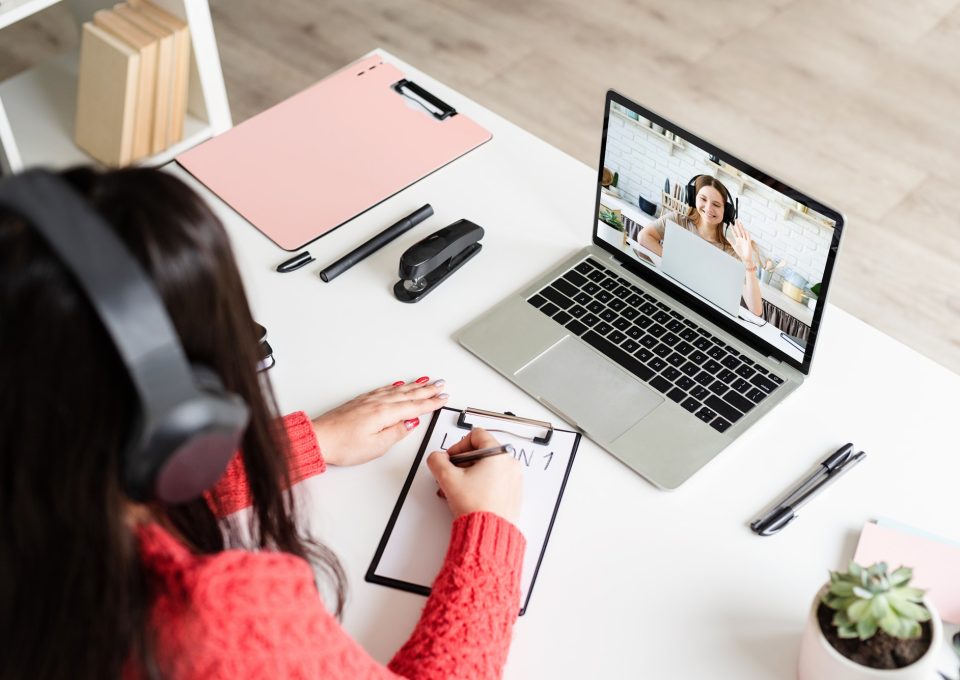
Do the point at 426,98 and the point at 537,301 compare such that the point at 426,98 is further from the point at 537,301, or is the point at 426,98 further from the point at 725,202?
the point at 725,202

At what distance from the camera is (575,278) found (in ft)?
4.53

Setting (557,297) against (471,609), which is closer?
(471,609)

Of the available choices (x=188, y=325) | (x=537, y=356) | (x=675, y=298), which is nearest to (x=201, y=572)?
(x=188, y=325)

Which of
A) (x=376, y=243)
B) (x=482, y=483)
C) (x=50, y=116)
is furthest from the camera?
(x=50, y=116)

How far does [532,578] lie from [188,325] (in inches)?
20.3

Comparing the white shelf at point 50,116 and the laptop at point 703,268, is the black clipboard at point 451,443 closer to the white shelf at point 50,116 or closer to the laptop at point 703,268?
the laptop at point 703,268

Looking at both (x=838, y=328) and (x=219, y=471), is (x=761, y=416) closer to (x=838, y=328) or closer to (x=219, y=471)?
(x=838, y=328)

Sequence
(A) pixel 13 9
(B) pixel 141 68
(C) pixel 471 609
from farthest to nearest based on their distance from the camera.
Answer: (B) pixel 141 68, (A) pixel 13 9, (C) pixel 471 609

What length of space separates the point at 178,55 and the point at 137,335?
5.91 ft

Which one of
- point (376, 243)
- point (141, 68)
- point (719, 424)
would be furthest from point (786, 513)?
point (141, 68)

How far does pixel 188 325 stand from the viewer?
725 mm

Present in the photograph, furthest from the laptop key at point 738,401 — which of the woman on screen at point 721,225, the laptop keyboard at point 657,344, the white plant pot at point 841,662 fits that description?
the white plant pot at point 841,662

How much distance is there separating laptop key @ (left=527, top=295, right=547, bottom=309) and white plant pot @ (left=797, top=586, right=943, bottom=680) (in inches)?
21.6

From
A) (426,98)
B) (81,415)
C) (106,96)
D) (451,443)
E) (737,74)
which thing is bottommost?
(737,74)
